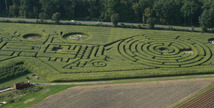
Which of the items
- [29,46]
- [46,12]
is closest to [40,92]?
[29,46]

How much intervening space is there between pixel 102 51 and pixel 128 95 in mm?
27978

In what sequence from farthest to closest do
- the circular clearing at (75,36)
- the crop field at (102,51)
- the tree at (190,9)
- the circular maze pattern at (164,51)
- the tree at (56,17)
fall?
1. the tree at (190,9)
2. the tree at (56,17)
3. the circular clearing at (75,36)
4. the circular maze pattern at (164,51)
5. the crop field at (102,51)

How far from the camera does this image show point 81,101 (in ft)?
199

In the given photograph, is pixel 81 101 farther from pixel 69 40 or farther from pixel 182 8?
pixel 182 8

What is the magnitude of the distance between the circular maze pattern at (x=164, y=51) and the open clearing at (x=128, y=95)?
11491 millimetres

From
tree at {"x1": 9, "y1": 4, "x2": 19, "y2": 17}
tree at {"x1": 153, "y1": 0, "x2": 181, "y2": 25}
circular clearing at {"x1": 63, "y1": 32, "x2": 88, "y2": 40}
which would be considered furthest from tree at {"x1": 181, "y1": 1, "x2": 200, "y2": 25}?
tree at {"x1": 9, "y1": 4, "x2": 19, "y2": 17}

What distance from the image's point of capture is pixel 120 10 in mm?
116750

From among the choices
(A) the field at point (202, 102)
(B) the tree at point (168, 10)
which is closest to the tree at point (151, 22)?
(B) the tree at point (168, 10)

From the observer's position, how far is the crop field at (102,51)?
7506 centimetres

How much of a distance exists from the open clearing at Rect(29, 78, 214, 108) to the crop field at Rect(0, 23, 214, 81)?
538cm

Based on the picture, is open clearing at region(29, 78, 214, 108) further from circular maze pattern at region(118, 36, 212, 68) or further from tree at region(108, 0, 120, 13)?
tree at region(108, 0, 120, 13)

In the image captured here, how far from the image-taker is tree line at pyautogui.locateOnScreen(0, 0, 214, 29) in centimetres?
11100

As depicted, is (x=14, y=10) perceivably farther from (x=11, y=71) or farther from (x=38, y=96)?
(x=38, y=96)

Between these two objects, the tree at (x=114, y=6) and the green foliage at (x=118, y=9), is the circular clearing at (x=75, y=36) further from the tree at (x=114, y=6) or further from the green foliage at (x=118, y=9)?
the tree at (x=114, y=6)
